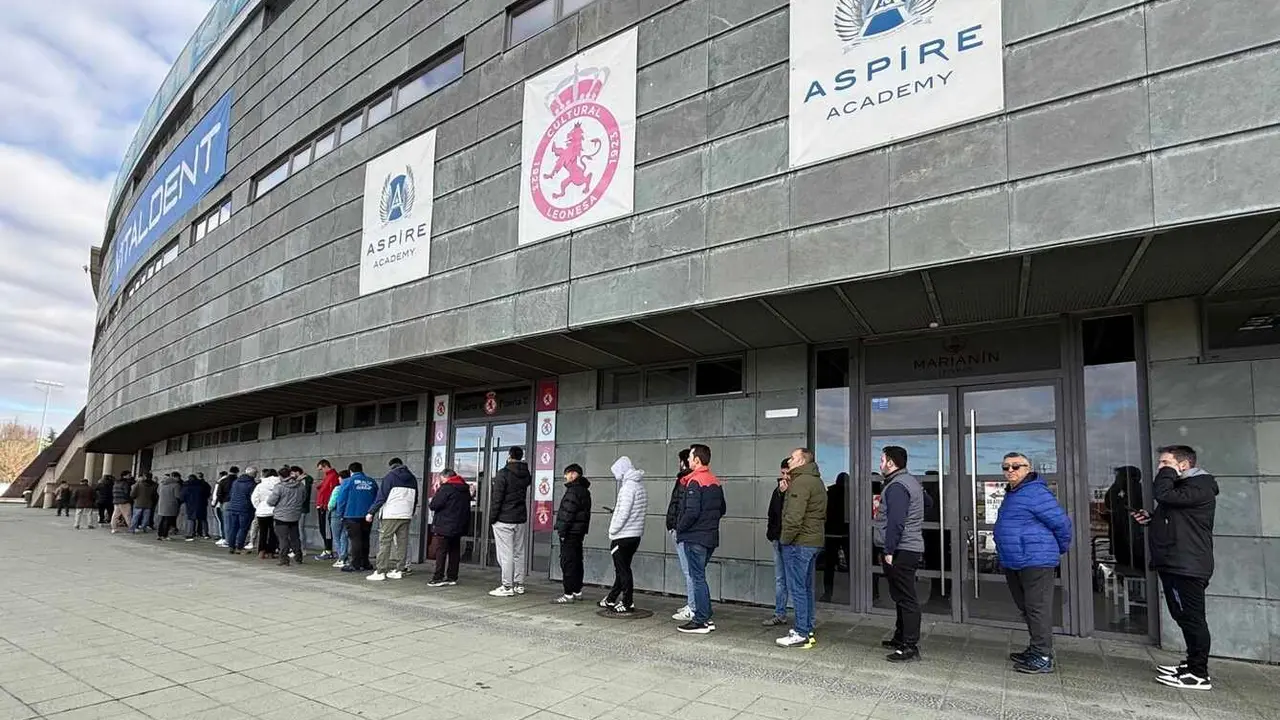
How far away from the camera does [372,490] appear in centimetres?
1274

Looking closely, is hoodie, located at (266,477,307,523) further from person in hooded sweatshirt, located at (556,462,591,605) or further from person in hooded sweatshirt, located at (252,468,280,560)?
person in hooded sweatshirt, located at (556,462,591,605)

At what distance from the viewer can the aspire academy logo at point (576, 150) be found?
9172mm

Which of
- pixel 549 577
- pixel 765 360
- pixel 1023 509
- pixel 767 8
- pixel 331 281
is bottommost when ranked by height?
pixel 549 577

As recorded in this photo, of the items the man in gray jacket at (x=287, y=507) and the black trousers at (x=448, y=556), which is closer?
the black trousers at (x=448, y=556)

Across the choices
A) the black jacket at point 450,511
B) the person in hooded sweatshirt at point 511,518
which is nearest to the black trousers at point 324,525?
the black jacket at point 450,511

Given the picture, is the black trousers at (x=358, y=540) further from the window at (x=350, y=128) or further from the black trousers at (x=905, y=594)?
the black trousers at (x=905, y=594)

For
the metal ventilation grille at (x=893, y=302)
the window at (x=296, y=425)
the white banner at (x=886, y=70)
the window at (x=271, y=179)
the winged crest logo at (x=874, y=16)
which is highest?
the window at (x=271, y=179)

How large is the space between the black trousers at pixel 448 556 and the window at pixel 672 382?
2.91 m

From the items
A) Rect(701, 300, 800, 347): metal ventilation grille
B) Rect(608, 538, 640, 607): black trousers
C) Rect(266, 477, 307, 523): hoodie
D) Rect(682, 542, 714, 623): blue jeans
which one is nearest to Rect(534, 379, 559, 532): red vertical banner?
Rect(608, 538, 640, 607): black trousers

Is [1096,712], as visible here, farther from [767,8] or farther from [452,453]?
[452,453]

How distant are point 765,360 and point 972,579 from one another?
11.0ft

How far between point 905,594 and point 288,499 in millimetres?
11044

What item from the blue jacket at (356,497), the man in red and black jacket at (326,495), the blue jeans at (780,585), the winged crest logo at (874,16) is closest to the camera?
the winged crest logo at (874,16)

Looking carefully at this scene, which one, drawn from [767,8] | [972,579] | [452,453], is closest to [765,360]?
[972,579]
